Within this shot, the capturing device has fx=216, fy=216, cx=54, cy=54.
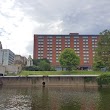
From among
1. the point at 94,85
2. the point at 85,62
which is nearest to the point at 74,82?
the point at 94,85

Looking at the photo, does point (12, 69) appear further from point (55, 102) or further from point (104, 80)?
point (55, 102)

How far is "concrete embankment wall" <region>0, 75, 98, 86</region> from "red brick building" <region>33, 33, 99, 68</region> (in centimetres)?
8357

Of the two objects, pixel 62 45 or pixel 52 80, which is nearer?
pixel 52 80

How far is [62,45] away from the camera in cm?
17762

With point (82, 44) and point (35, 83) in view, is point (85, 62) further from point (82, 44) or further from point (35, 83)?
point (35, 83)

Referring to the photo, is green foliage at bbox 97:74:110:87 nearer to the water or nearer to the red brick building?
the water

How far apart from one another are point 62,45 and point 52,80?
287 feet

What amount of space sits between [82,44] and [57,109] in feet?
480

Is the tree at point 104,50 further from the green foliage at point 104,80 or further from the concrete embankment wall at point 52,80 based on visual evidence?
the concrete embankment wall at point 52,80

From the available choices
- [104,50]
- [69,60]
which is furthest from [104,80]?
[69,60]

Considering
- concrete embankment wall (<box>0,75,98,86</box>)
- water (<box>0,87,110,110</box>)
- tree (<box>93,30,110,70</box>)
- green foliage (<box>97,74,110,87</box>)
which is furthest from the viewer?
concrete embankment wall (<box>0,75,98,86</box>)

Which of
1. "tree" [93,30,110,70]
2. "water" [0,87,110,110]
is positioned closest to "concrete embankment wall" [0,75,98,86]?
"tree" [93,30,110,70]

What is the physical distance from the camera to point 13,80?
93.9 metres

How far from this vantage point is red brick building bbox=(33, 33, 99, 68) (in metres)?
177
